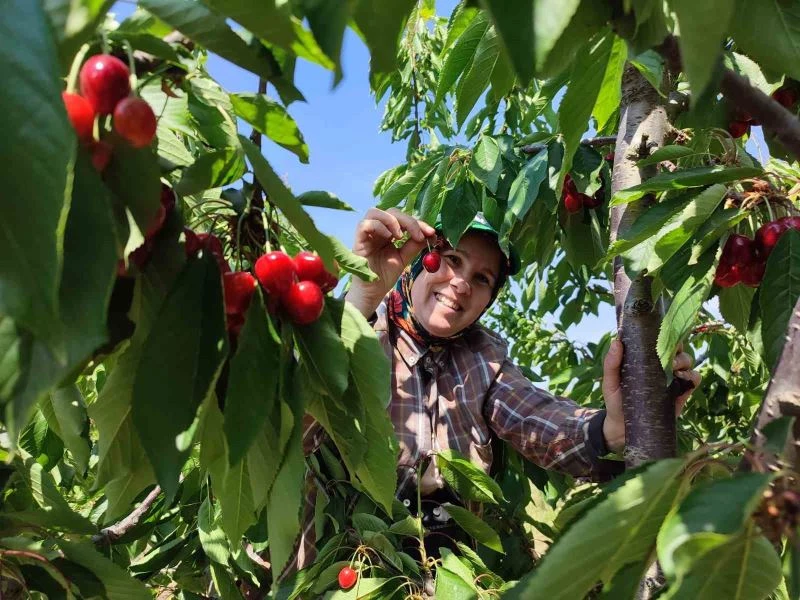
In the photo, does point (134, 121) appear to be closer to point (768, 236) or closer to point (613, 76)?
point (613, 76)

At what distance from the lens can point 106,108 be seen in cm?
62

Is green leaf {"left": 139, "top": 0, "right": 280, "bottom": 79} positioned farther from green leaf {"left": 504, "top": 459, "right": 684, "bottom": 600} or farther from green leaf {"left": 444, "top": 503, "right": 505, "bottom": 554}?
green leaf {"left": 444, "top": 503, "right": 505, "bottom": 554}

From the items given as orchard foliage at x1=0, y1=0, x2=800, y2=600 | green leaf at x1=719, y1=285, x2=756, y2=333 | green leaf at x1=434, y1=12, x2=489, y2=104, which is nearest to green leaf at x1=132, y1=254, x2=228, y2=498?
orchard foliage at x1=0, y1=0, x2=800, y2=600

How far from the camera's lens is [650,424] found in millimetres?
1569

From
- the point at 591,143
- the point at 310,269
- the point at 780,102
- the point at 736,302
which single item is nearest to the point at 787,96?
the point at 780,102

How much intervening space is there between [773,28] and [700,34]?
0.96 feet

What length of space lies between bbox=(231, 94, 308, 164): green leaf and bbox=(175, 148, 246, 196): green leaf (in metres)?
0.04

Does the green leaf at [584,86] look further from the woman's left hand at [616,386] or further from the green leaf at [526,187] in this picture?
the green leaf at [526,187]

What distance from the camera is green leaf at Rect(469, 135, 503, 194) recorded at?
2.28m

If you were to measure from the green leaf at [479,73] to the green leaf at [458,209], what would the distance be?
2.92 feet

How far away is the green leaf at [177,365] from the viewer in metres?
0.66

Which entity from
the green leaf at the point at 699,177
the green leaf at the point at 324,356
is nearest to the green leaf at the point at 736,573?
the green leaf at the point at 324,356

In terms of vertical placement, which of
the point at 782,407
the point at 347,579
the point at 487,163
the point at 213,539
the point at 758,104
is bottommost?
the point at 347,579

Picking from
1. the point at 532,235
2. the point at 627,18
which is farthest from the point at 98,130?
the point at 532,235
